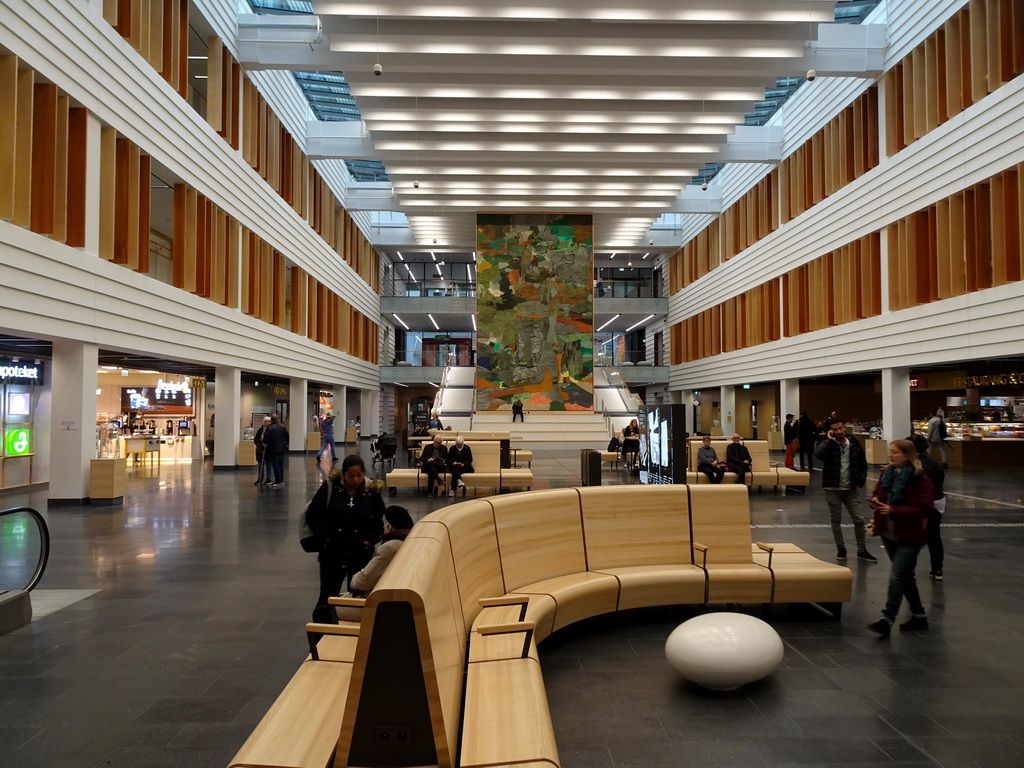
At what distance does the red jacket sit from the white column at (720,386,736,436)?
1042 inches

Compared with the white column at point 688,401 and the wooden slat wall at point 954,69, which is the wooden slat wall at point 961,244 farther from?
the white column at point 688,401

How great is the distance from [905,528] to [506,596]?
3.08 meters

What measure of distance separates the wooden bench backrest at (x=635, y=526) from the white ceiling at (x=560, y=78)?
486 inches

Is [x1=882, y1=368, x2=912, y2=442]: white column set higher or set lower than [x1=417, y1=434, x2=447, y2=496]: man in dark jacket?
higher

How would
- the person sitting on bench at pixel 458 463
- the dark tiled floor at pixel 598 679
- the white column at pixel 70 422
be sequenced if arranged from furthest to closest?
1. the person sitting on bench at pixel 458 463
2. the white column at pixel 70 422
3. the dark tiled floor at pixel 598 679

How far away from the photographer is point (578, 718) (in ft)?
12.4

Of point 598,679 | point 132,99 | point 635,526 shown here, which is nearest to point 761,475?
point 635,526

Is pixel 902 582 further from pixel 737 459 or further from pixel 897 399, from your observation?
pixel 897 399

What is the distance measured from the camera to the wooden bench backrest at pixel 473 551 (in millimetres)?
3986

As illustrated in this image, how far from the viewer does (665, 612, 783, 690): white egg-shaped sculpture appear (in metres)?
3.97

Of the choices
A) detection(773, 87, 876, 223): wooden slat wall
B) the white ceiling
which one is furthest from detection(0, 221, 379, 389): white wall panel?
detection(773, 87, 876, 223): wooden slat wall

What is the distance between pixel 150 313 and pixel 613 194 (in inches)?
716

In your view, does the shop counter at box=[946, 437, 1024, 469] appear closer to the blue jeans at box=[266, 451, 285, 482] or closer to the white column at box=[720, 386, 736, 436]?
the white column at box=[720, 386, 736, 436]

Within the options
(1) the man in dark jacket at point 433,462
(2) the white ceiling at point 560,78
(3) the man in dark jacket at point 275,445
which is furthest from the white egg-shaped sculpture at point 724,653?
(2) the white ceiling at point 560,78
